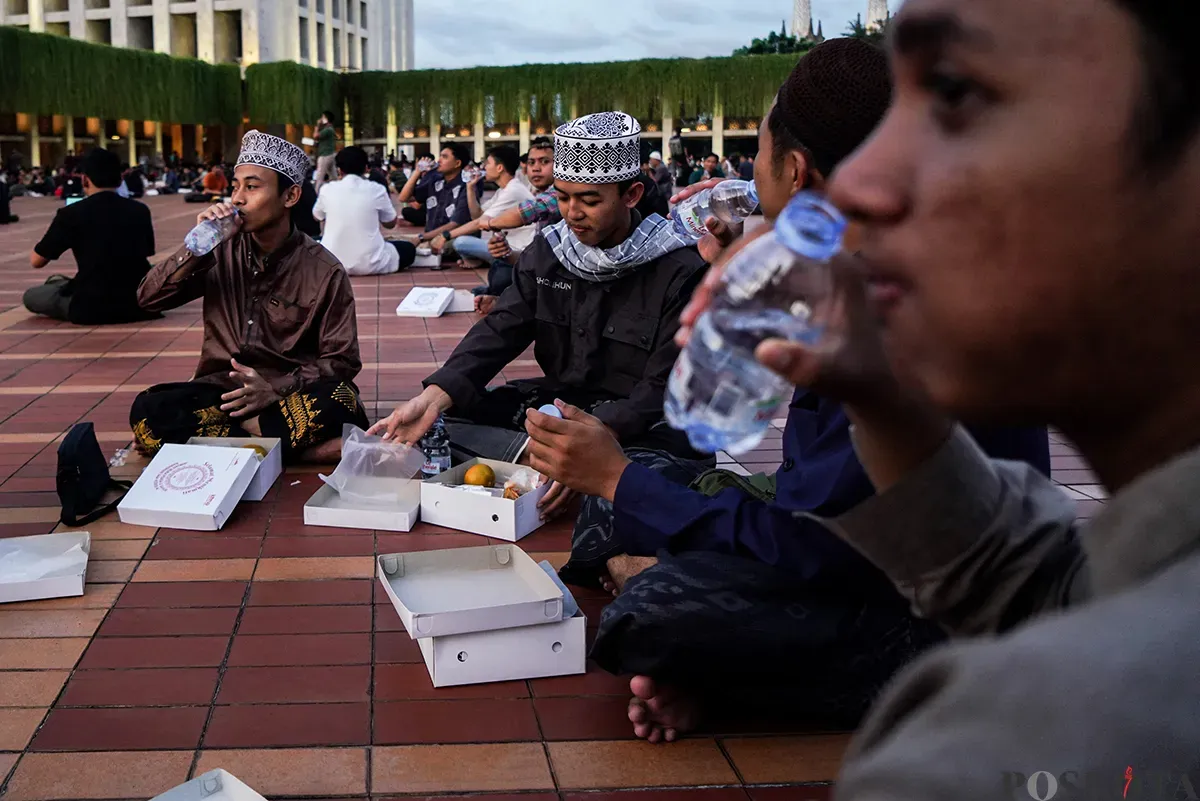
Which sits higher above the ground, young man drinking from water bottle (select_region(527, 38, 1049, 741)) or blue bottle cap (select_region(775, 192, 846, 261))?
blue bottle cap (select_region(775, 192, 846, 261))

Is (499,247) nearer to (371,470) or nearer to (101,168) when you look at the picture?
(101,168)

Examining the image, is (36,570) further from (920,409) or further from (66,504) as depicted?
(920,409)

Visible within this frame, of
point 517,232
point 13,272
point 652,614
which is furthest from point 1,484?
point 13,272

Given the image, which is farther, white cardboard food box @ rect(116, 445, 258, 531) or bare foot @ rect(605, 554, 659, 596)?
white cardboard food box @ rect(116, 445, 258, 531)

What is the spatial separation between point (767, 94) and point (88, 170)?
55.3 m

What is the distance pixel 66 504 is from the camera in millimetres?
3922

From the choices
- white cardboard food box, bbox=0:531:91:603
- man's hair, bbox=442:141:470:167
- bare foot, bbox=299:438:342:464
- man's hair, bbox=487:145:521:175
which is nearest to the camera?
white cardboard food box, bbox=0:531:91:603

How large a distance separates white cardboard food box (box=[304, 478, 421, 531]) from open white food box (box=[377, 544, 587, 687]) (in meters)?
0.80

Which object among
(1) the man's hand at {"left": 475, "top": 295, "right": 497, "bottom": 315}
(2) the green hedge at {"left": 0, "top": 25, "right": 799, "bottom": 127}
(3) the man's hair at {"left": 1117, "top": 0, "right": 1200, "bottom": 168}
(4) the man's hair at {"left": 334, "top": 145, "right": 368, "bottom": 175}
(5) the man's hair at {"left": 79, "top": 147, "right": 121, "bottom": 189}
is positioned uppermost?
A: (2) the green hedge at {"left": 0, "top": 25, "right": 799, "bottom": 127}

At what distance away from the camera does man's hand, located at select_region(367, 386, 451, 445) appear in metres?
3.67

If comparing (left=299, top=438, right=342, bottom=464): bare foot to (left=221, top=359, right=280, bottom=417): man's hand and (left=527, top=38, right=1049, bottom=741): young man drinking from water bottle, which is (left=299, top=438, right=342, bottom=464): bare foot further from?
(left=527, top=38, right=1049, bottom=741): young man drinking from water bottle

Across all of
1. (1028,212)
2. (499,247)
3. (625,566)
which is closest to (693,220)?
(625,566)

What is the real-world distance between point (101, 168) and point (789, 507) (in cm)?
754

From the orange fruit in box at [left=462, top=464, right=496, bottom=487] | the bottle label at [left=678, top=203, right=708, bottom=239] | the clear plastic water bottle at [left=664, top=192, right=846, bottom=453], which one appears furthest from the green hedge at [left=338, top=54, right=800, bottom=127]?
the clear plastic water bottle at [left=664, top=192, right=846, bottom=453]
